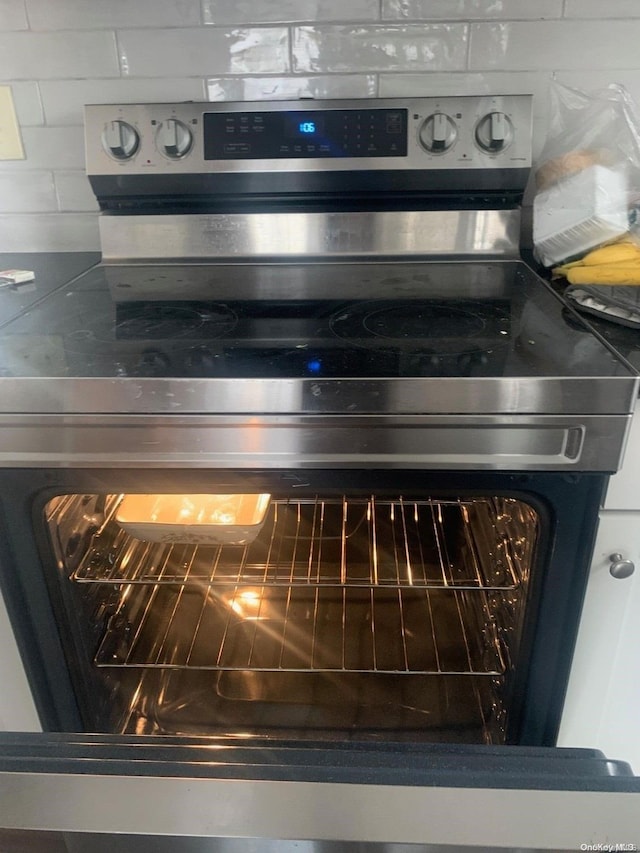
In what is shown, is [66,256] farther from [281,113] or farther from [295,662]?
[295,662]

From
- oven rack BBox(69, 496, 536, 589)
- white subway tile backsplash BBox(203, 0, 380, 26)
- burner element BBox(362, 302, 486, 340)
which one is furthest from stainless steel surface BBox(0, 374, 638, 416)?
white subway tile backsplash BBox(203, 0, 380, 26)

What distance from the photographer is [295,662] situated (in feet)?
3.97

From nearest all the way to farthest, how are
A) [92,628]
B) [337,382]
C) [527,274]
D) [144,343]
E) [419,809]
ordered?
[419,809]
[337,382]
[144,343]
[92,628]
[527,274]

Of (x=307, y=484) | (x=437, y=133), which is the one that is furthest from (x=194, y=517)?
(x=437, y=133)

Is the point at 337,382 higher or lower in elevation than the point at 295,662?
higher

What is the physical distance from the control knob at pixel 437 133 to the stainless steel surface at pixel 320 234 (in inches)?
4.5

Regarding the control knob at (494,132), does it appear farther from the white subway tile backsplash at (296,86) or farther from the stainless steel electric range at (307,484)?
the white subway tile backsplash at (296,86)

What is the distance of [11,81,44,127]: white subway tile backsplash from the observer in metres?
1.29

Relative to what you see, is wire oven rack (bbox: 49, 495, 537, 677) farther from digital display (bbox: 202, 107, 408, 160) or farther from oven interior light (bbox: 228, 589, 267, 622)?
digital display (bbox: 202, 107, 408, 160)

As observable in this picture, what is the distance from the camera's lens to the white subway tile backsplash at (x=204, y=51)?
4.04 feet

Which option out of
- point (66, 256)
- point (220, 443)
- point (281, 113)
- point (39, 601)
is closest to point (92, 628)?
point (39, 601)

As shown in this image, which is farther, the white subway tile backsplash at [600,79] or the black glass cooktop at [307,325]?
the white subway tile backsplash at [600,79]

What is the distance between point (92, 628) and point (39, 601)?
17 cm

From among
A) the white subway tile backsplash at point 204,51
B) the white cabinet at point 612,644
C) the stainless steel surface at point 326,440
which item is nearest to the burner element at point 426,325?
the stainless steel surface at point 326,440
